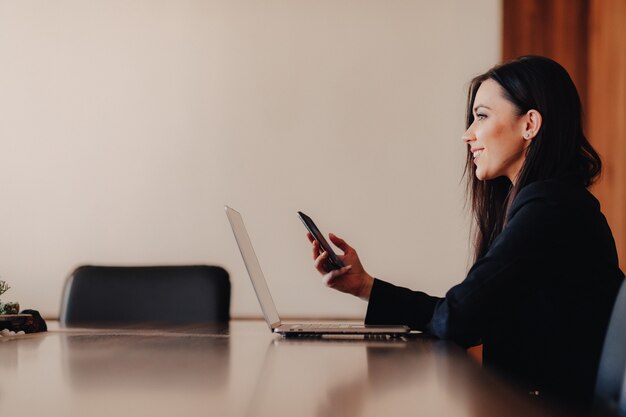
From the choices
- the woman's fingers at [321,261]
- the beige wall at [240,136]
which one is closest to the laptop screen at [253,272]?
the woman's fingers at [321,261]

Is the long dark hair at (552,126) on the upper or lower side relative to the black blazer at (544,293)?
upper

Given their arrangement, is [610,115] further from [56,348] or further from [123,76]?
[56,348]

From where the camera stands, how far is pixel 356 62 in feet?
10.5

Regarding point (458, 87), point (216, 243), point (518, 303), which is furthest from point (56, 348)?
point (458, 87)

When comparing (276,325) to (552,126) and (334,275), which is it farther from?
(552,126)

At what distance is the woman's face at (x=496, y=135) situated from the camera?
1721 millimetres

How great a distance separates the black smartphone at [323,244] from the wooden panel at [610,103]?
5.46 feet

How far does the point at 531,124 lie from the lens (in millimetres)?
1686

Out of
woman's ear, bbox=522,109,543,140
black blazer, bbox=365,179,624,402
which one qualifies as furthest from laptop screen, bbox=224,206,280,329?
woman's ear, bbox=522,109,543,140

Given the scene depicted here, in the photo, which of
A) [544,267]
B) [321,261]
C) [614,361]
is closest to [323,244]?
[321,261]

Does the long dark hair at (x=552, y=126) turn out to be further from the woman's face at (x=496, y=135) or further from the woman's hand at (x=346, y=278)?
the woman's hand at (x=346, y=278)

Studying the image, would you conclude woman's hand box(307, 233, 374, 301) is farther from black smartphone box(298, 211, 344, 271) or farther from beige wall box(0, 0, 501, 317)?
beige wall box(0, 0, 501, 317)

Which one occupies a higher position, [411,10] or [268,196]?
[411,10]

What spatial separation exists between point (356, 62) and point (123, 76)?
3.56ft
